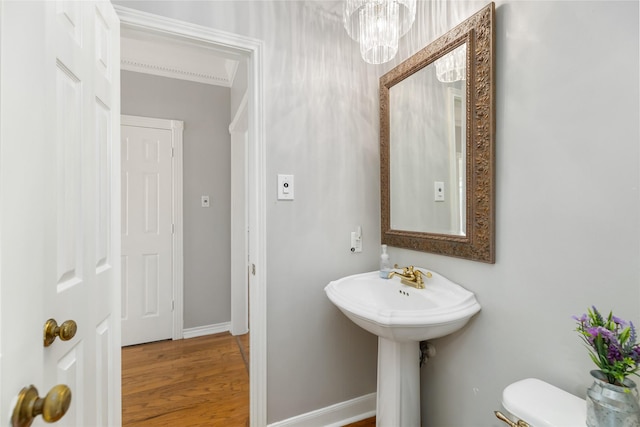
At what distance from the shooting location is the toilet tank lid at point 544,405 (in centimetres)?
80

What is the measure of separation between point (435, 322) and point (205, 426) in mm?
1460

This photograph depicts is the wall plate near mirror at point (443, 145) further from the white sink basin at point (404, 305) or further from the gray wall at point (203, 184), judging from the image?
the gray wall at point (203, 184)

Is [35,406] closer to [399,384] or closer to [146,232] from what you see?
[399,384]

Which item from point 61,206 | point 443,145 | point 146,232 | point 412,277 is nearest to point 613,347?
point 412,277

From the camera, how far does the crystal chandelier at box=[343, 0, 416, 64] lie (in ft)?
4.00

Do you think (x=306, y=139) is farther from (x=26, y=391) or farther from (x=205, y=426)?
(x=205, y=426)

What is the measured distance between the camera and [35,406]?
0.45m

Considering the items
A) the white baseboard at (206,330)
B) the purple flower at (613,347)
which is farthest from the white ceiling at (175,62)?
the purple flower at (613,347)

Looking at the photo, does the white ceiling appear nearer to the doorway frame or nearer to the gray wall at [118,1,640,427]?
the doorway frame

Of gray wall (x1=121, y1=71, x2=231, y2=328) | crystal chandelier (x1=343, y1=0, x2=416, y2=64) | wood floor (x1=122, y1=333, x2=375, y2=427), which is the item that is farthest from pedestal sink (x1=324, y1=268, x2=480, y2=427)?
gray wall (x1=121, y1=71, x2=231, y2=328)

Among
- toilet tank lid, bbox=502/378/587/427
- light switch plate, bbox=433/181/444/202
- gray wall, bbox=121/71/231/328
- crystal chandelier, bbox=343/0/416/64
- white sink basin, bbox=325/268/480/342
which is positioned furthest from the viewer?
gray wall, bbox=121/71/231/328

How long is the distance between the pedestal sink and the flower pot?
44 cm

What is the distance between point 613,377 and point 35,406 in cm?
123

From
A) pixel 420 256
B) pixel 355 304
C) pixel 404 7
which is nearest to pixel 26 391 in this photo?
pixel 355 304
